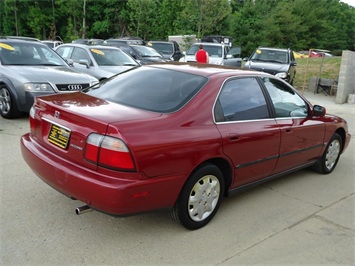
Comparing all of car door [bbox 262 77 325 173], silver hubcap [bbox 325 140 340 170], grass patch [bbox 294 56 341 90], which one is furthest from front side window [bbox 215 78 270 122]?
grass patch [bbox 294 56 341 90]

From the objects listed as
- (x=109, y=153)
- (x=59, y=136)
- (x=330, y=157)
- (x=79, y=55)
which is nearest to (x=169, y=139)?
(x=109, y=153)

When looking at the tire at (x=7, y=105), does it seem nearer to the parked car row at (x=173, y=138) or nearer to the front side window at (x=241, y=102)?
the parked car row at (x=173, y=138)

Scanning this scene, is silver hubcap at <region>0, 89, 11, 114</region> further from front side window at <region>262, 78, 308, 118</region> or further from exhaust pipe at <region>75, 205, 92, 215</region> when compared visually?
front side window at <region>262, 78, 308, 118</region>

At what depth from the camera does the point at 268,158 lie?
12.9ft

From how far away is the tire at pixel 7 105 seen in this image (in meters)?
6.71

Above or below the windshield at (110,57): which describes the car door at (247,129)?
below

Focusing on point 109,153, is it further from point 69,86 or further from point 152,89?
point 69,86

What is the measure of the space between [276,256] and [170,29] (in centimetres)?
3613

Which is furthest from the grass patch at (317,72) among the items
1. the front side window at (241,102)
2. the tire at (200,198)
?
the tire at (200,198)

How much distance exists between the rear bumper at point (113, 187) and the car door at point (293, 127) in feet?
5.45

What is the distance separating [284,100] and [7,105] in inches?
203

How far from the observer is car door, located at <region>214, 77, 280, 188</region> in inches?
136

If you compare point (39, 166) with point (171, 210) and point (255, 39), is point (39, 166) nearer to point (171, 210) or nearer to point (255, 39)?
point (171, 210)

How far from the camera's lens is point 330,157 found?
527cm
